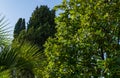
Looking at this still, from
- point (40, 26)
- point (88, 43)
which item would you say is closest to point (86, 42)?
point (88, 43)

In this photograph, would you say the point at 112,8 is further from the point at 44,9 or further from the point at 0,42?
the point at 44,9

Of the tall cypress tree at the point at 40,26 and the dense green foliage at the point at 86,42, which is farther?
the tall cypress tree at the point at 40,26

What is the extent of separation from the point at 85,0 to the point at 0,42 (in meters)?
27.1

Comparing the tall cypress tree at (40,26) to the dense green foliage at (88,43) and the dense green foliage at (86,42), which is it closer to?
the dense green foliage at (86,42)

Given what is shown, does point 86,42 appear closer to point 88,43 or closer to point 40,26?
point 88,43

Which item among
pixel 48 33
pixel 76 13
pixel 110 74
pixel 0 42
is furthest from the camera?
pixel 48 33

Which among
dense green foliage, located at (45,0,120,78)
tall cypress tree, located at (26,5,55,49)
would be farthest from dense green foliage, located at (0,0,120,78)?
tall cypress tree, located at (26,5,55,49)

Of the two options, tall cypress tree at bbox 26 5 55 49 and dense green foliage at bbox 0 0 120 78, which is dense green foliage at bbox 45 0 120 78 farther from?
tall cypress tree at bbox 26 5 55 49

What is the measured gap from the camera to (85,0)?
32.1 m

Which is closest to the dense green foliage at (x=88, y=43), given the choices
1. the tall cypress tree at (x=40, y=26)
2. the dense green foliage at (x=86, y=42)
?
the dense green foliage at (x=86, y=42)

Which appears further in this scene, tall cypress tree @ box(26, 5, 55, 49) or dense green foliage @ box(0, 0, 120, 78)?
tall cypress tree @ box(26, 5, 55, 49)

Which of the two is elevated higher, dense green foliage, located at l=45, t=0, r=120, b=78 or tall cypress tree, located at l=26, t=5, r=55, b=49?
tall cypress tree, located at l=26, t=5, r=55, b=49

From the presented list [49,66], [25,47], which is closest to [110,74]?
[49,66]

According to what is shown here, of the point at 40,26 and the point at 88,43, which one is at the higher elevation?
the point at 40,26
